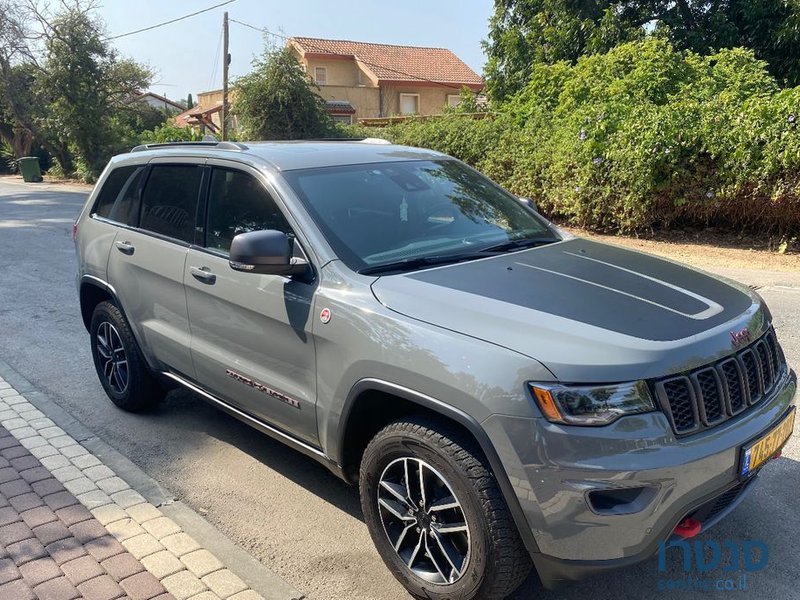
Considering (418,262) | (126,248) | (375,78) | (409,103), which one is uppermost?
(375,78)

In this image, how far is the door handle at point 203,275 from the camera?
381 cm

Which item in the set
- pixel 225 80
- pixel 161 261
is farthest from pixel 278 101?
pixel 161 261

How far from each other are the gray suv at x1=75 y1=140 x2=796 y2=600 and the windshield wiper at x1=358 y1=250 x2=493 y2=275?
2 cm

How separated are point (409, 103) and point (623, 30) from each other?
3012 cm

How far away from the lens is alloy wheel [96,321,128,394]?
194 inches

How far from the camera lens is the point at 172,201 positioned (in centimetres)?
437

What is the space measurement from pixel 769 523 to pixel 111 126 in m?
29.4

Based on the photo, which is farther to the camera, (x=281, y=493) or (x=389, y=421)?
(x=281, y=493)

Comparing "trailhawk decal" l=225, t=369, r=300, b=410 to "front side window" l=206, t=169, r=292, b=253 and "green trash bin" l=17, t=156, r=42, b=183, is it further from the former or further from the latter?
"green trash bin" l=17, t=156, r=42, b=183

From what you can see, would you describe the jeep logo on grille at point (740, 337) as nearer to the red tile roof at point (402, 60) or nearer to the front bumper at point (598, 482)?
the front bumper at point (598, 482)

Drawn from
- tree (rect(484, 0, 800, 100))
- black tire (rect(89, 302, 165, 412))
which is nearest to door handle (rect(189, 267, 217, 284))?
black tire (rect(89, 302, 165, 412))

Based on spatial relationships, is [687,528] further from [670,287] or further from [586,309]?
[670,287]

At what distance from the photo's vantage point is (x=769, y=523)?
3.37 meters

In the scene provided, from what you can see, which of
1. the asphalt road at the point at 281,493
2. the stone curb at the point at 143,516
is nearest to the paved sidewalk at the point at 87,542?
the stone curb at the point at 143,516
